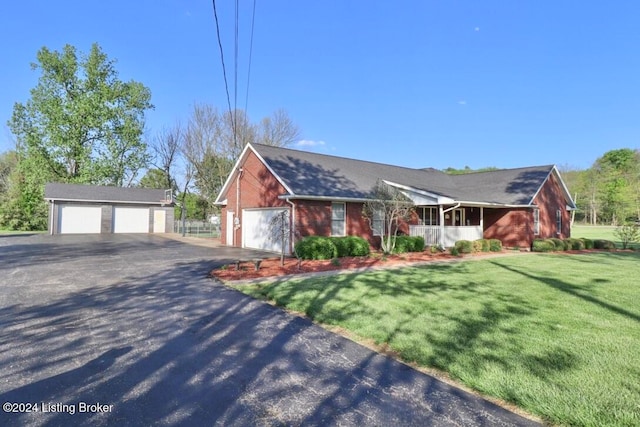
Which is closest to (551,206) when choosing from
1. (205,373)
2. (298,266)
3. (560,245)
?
(560,245)

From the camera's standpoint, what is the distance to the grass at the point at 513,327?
338cm

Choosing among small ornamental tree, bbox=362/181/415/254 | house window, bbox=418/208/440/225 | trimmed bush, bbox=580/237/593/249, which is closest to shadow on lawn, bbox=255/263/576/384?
small ornamental tree, bbox=362/181/415/254

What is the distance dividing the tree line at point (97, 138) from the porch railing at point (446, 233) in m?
21.3

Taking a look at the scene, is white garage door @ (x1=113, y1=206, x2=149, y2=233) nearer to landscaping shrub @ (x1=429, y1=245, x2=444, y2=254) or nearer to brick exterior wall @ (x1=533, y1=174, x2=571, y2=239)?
landscaping shrub @ (x1=429, y1=245, x2=444, y2=254)

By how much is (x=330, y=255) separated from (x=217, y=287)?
601 centimetres

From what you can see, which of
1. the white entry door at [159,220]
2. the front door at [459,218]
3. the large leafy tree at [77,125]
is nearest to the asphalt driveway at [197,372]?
the front door at [459,218]

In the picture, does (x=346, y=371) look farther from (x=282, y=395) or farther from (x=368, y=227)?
(x=368, y=227)

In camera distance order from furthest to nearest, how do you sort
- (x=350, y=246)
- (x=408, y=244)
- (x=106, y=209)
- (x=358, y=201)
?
(x=106, y=209) → (x=358, y=201) → (x=408, y=244) → (x=350, y=246)

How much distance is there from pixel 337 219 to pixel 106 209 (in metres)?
24.7

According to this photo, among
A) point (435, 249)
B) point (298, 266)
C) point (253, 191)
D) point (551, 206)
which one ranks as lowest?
point (298, 266)

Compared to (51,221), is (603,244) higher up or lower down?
lower down

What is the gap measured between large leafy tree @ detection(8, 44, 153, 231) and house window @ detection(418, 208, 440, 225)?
3339 cm

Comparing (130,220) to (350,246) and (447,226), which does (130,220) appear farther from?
(447,226)

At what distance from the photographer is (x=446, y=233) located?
1762 centimetres
